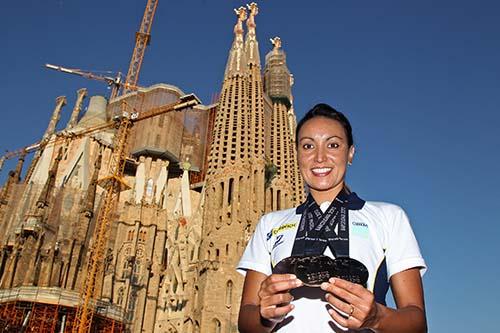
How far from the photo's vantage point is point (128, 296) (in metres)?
31.4

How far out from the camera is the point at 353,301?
188cm

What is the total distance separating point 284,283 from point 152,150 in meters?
43.8

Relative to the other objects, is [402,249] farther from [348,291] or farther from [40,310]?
[40,310]

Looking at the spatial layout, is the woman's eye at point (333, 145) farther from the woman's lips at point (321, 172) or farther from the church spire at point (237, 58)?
the church spire at point (237, 58)

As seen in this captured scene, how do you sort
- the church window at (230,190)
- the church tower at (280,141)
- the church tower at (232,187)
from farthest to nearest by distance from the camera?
the church tower at (280,141) → the church window at (230,190) → the church tower at (232,187)

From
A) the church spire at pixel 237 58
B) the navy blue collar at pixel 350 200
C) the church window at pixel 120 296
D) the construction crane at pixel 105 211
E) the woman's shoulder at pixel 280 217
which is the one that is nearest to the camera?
the navy blue collar at pixel 350 200

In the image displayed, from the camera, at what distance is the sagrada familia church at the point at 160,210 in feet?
97.0

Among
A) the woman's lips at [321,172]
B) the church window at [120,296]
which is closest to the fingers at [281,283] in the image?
the woman's lips at [321,172]

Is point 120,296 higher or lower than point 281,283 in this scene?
higher

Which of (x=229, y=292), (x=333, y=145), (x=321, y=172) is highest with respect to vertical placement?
(x=229, y=292)

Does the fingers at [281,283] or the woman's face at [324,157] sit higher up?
the woman's face at [324,157]

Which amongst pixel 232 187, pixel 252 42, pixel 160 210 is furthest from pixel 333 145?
pixel 252 42

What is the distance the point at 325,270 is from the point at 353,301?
6.8 inches

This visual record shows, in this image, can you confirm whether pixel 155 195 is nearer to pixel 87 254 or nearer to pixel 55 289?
pixel 87 254
